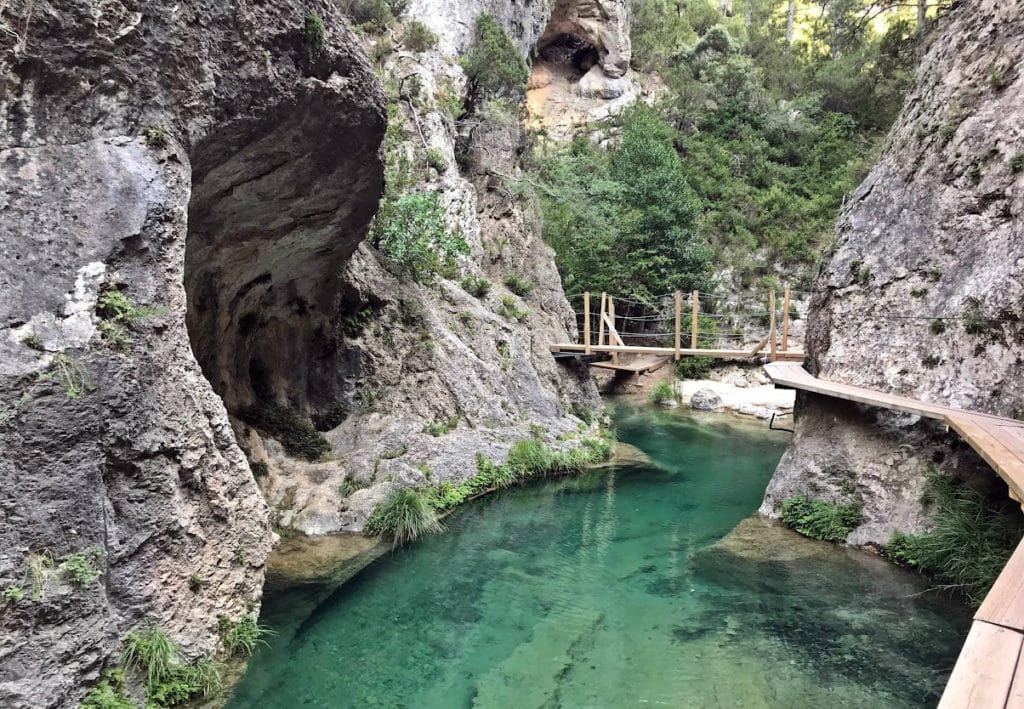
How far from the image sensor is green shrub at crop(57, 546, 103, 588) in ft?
14.3

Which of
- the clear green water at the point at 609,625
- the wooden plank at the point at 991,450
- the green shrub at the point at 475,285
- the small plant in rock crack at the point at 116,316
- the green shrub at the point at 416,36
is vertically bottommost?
the clear green water at the point at 609,625

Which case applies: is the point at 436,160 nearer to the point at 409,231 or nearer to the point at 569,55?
the point at 409,231

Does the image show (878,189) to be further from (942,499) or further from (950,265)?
(942,499)

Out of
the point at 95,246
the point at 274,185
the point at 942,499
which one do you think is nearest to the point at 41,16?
the point at 95,246

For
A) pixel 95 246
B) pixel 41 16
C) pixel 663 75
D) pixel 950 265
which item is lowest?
pixel 95 246

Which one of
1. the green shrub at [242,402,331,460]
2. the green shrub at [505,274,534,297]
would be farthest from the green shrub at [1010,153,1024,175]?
the green shrub at [242,402,331,460]

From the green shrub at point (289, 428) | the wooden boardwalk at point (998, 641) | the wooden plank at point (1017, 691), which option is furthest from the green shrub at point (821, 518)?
the green shrub at point (289, 428)

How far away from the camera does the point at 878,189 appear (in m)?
10.5

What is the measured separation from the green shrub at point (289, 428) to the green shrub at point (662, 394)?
14027 mm

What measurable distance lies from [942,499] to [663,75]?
1247 inches

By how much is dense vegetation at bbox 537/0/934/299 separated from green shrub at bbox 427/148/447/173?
752 cm

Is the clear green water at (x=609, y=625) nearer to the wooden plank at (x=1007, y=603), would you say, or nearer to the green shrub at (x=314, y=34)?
the wooden plank at (x=1007, y=603)

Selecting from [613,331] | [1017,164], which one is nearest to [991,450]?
[1017,164]

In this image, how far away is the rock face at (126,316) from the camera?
425cm
